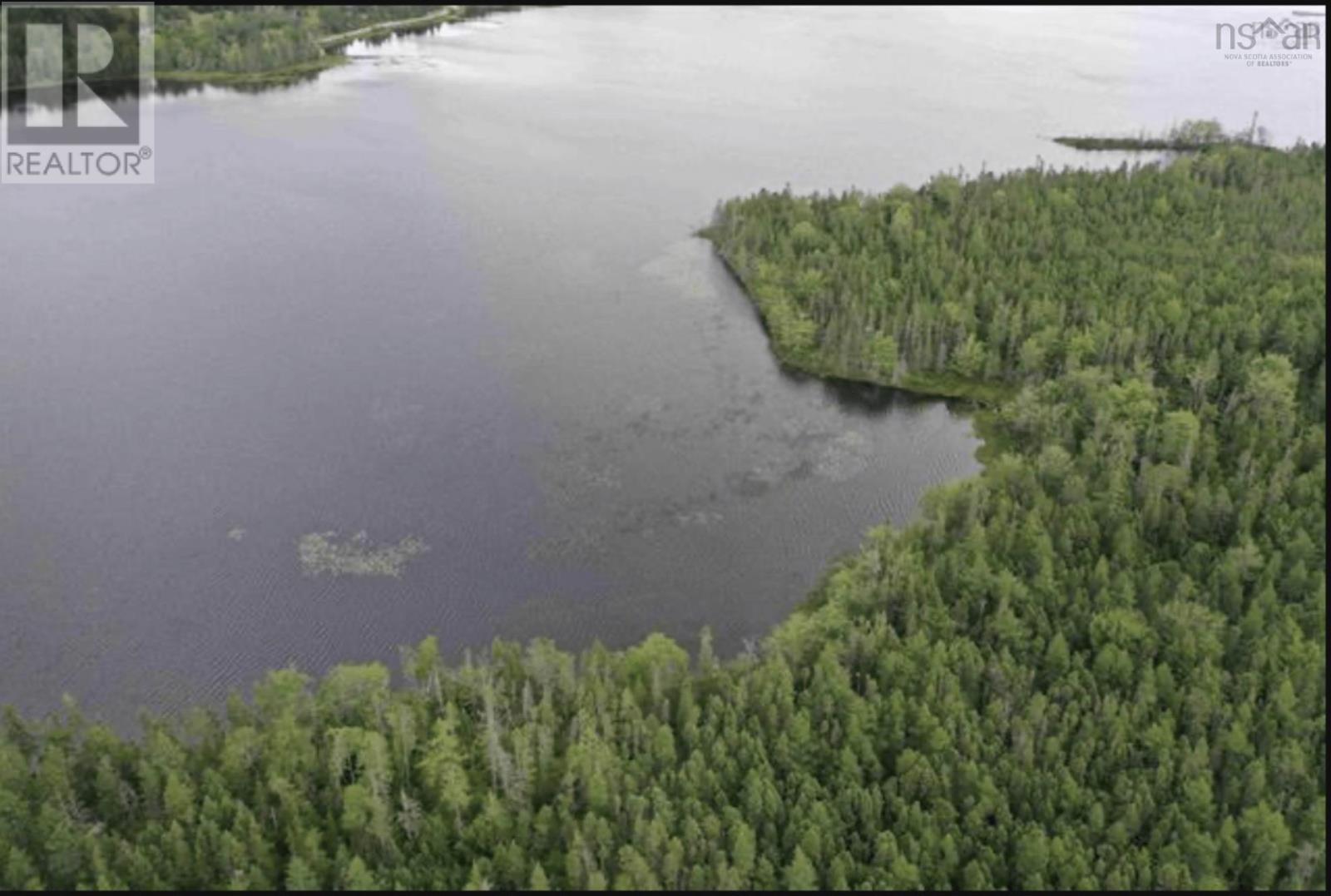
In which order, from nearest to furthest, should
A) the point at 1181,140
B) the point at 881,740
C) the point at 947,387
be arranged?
the point at 881,740
the point at 947,387
the point at 1181,140

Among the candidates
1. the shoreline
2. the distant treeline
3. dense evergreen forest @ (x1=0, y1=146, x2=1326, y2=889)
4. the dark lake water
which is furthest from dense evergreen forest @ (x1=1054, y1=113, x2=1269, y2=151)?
dense evergreen forest @ (x1=0, y1=146, x2=1326, y2=889)

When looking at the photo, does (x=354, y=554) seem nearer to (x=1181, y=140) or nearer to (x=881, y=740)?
(x=881, y=740)

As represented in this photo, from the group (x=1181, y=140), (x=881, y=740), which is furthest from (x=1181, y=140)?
(x=881, y=740)

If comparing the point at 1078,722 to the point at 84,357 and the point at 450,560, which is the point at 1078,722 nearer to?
the point at 450,560

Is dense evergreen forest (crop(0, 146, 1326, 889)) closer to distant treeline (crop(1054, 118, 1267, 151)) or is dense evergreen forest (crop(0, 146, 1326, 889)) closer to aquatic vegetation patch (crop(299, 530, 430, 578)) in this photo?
aquatic vegetation patch (crop(299, 530, 430, 578))

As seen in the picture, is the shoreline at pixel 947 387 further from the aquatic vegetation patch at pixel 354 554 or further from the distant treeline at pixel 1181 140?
the distant treeline at pixel 1181 140

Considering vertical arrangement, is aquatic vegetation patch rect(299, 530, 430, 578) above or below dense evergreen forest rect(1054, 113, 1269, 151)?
below
